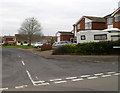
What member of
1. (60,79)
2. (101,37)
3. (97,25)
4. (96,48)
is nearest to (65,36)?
(97,25)

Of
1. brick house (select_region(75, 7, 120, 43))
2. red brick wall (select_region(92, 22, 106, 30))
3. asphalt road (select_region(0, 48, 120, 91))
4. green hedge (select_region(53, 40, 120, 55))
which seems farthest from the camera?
red brick wall (select_region(92, 22, 106, 30))

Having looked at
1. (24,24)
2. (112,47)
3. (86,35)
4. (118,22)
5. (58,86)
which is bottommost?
(58,86)

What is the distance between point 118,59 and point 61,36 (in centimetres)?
3301

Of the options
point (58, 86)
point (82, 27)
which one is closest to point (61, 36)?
point (82, 27)

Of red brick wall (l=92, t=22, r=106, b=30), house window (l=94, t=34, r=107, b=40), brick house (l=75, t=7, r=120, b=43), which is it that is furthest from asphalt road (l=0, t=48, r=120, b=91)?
red brick wall (l=92, t=22, r=106, b=30)

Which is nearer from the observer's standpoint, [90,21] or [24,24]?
[90,21]

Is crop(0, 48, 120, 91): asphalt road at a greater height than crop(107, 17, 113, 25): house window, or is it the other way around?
crop(107, 17, 113, 25): house window

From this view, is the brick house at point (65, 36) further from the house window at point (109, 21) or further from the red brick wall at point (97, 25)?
the house window at point (109, 21)

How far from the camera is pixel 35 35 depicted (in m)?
59.5

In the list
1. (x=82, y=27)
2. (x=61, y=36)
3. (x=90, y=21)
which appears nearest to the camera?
(x=90, y=21)

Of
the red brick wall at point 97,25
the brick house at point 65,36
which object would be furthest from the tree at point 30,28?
the red brick wall at point 97,25

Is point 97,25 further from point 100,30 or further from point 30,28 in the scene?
point 30,28

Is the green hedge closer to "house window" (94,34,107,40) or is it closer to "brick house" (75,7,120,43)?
"brick house" (75,7,120,43)

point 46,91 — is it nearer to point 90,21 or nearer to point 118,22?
point 118,22
